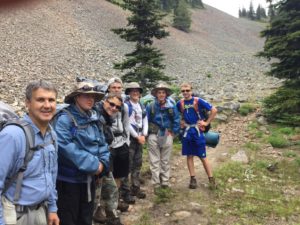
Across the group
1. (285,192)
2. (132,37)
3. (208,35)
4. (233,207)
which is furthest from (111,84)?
(208,35)

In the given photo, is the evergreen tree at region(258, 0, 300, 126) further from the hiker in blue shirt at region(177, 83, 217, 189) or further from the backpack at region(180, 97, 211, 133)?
the hiker in blue shirt at region(177, 83, 217, 189)

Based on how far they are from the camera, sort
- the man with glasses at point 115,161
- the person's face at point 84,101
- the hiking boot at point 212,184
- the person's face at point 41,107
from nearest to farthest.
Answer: the person's face at point 41,107 → the person's face at point 84,101 → the man with glasses at point 115,161 → the hiking boot at point 212,184

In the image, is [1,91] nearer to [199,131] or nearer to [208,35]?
[199,131]

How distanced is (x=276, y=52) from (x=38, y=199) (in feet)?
34.2

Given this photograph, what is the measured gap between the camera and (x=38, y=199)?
2941 mm

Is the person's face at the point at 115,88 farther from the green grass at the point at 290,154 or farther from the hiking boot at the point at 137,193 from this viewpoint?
the green grass at the point at 290,154

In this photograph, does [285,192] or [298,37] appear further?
[298,37]

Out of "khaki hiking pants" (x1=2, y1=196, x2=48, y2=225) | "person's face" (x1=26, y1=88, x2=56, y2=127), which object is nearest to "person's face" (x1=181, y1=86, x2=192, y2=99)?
"person's face" (x1=26, y1=88, x2=56, y2=127)

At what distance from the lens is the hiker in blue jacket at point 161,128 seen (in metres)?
7.07

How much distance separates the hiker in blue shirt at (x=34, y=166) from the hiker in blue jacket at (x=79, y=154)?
28.3 inches

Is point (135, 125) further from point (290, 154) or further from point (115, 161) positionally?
point (290, 154)

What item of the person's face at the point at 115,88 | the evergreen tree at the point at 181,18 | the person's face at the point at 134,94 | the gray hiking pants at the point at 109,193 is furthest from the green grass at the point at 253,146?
the evergreen tree at the point at 181,18

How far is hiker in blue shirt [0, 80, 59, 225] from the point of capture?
8.77ft

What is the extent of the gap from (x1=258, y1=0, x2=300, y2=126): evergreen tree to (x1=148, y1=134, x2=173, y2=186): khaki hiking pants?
12.6 feet
